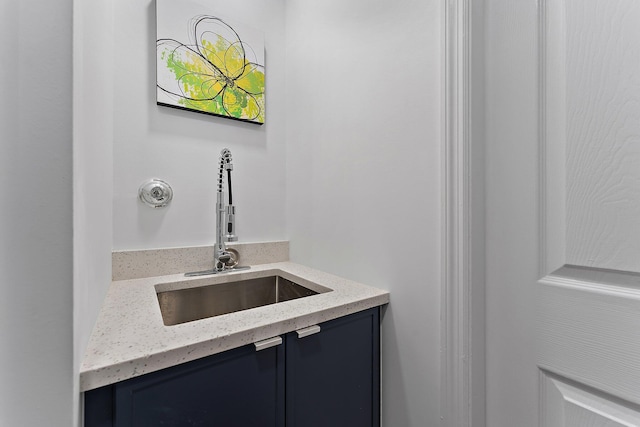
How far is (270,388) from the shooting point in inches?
26.9

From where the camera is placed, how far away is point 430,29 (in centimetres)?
80

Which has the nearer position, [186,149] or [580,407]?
[580,407]

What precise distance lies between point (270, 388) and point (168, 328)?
0.30 metres

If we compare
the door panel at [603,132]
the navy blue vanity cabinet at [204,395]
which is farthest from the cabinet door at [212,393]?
the door panel at [603,132]

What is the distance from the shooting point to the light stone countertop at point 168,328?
0.52 metres

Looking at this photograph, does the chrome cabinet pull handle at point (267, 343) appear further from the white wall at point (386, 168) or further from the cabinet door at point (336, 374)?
the white wall at point (386, 168)

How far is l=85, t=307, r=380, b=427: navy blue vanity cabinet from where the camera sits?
537 millimetres

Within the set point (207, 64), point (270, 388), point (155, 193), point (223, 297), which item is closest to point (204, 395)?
point (270, 388)

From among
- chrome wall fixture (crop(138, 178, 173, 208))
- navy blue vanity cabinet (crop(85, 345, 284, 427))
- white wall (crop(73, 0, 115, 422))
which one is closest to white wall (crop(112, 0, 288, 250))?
chrome wall fixture (crop(138, 178, 173, 208))

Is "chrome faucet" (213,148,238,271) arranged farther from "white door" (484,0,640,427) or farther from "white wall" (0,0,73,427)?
"white door" (484,0,640,427)

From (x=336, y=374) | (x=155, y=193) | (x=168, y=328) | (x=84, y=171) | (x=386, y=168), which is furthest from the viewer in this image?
(x=155, y=193)

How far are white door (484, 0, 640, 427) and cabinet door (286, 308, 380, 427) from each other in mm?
346

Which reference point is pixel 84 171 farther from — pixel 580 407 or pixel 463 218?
pixel 580 407

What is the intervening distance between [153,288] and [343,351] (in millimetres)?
742
